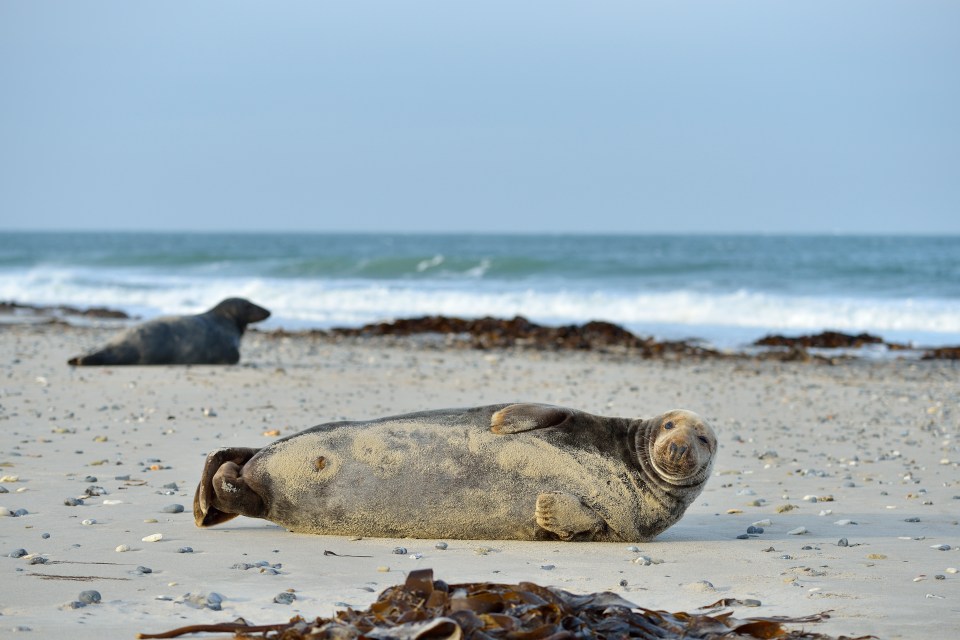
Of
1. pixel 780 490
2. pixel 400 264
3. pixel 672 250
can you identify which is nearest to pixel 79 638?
pixel 780 490

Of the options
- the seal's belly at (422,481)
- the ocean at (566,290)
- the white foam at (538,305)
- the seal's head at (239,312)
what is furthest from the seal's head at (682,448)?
the white foam at (538,305)

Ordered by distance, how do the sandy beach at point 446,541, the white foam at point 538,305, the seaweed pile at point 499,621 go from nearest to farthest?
the seaweed pile at point 499,621, the sandy beach at point 446,541, the white foam at point 538,305

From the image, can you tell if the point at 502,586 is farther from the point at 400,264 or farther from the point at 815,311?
the point at 400,264

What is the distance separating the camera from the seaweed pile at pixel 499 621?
3387 mm

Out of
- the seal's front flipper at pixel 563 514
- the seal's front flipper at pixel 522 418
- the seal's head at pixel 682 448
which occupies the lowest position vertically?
the seal's front flipper at pixel 563 514

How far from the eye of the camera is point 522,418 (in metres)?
5.26

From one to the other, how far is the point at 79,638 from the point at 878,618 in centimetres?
260

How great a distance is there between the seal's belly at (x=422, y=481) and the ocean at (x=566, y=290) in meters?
12.3

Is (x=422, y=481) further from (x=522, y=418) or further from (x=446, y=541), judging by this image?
(x=522, y=418)

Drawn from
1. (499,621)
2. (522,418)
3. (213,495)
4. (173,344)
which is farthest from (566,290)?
(499,621)

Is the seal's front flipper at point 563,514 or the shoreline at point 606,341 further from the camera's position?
the shoreline at point 606,341

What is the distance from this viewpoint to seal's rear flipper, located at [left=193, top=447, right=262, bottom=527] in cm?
522

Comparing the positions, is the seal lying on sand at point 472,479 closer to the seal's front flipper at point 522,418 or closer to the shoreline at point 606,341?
the seal's front flipper at point 522,418

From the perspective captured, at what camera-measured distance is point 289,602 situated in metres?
4.03
